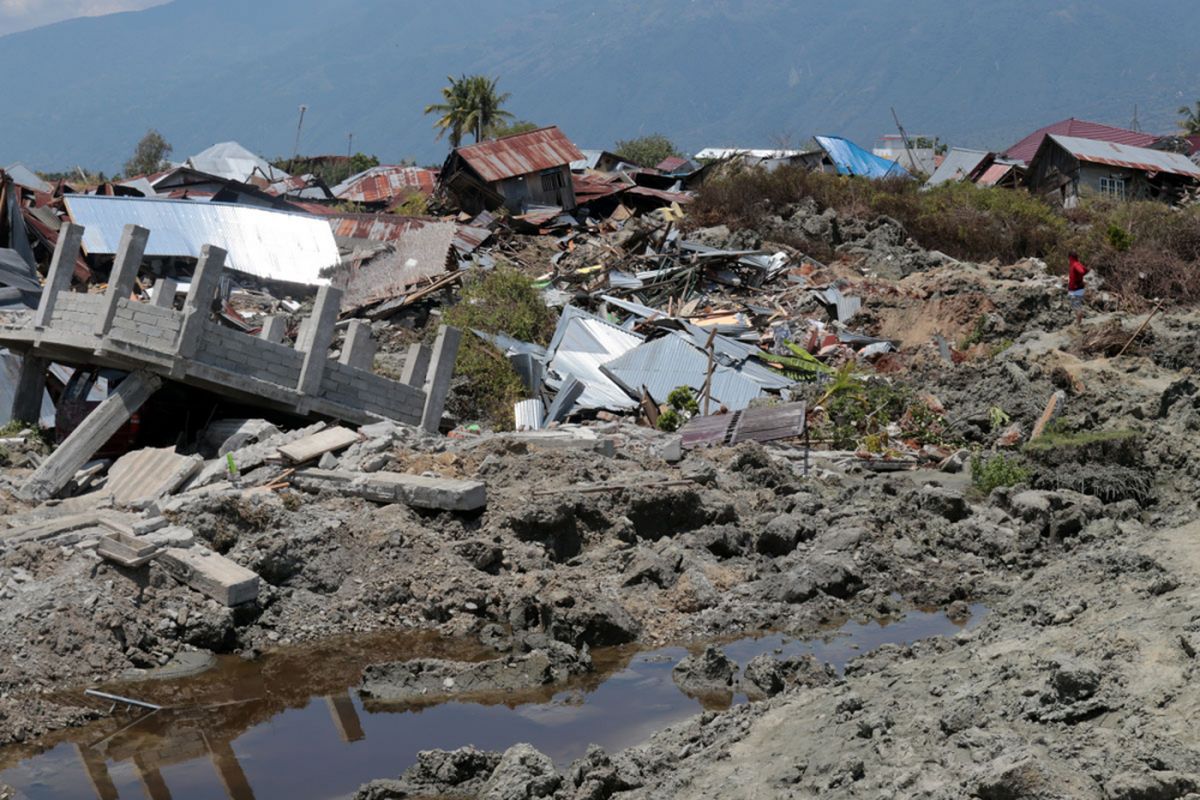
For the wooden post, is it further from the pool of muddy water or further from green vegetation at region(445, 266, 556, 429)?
the pool of muddy water

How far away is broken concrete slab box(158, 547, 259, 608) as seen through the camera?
9.95m

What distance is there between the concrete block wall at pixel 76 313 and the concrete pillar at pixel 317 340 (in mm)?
1995

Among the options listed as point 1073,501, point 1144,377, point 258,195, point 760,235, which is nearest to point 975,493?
point 1073,501

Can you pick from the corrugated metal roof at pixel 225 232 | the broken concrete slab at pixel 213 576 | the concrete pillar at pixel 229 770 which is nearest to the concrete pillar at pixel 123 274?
the broken concrete slab at pixel 213 576

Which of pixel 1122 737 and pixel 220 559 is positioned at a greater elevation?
pixel 1122 737

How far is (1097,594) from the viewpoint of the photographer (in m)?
9.07

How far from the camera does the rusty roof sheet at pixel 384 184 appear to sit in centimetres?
4266

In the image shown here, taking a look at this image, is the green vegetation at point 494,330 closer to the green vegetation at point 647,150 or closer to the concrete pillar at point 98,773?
the concrete pillar at point 98,773

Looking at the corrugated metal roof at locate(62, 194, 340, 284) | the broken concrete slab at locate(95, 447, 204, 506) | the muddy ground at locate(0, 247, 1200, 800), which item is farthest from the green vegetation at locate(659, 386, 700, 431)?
the corrugated metal roof at locate(62, 194, 340, 284)

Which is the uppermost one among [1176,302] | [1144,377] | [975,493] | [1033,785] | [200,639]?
[1176,302]

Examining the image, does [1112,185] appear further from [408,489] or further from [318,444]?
[408,489]

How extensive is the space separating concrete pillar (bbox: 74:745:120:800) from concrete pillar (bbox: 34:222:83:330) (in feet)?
21.8

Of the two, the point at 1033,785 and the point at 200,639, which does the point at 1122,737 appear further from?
the point at 200,639

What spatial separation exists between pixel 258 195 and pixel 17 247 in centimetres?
1161
